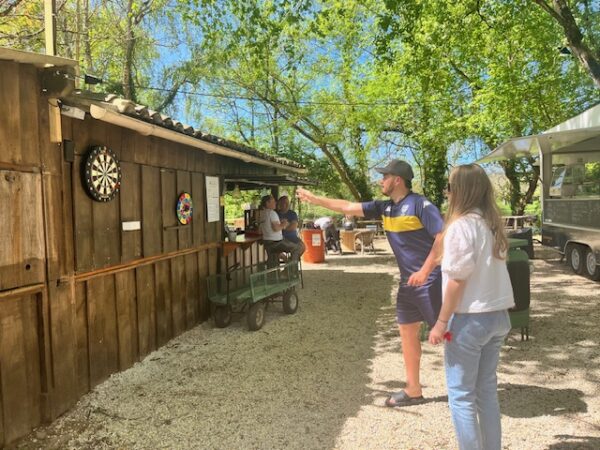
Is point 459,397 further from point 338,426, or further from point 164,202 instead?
point 164,202

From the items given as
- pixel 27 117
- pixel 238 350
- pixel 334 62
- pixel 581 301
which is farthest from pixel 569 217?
pixel 334 62

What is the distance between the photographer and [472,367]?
8.05ft

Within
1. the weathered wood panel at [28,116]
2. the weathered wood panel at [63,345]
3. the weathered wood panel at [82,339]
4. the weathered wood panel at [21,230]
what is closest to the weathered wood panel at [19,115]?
the weathered wood panel at [28,116]

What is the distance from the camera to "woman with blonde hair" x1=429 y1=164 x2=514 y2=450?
7.97 ft

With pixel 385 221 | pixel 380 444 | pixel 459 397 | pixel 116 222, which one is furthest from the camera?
pixel 116 222

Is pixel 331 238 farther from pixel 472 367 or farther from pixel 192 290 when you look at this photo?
pixel 472 367

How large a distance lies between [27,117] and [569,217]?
34.9 feet

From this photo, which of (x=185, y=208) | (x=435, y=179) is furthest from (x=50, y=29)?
(x=435, y=179)

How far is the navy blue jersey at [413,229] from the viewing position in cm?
350

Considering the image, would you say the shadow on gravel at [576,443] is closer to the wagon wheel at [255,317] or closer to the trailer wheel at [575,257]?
the wagon wheel at [255,317]

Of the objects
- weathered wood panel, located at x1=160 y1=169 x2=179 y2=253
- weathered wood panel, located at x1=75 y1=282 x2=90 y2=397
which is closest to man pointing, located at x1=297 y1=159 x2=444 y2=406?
weathered wood panel, located at x1=75 y1=282 x2=90 y2=397

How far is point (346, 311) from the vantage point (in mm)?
7465

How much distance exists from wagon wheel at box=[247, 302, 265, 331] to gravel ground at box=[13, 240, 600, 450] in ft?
0.42

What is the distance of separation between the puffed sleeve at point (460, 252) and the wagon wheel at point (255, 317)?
4262mm
